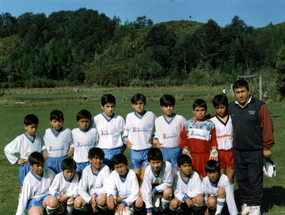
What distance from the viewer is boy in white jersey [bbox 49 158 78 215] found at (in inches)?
159

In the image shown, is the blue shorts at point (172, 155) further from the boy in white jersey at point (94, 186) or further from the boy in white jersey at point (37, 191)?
the boy in white jersey at point (37, 191)

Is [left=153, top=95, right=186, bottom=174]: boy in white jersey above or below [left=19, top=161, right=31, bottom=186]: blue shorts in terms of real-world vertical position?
above

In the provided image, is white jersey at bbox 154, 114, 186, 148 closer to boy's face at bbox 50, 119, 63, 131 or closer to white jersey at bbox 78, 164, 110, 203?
white jersey at bbox 78, 164, 110, 203

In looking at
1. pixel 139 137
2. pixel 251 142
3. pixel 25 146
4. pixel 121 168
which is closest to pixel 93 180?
pixel 121 168

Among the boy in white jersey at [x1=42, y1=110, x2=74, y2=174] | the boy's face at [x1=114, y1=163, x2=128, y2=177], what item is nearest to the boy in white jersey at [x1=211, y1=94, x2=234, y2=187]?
the boy's face at [x1=114, y1=163, x2=128, y2=177]

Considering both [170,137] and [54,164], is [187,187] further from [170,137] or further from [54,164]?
[54,164]

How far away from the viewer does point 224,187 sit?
4008 millimetres

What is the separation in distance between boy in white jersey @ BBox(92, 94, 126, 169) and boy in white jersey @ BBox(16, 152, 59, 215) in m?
1.01

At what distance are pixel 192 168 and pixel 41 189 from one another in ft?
7.33

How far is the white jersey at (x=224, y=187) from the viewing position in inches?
154

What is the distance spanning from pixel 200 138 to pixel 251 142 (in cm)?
72

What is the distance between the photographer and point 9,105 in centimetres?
2556

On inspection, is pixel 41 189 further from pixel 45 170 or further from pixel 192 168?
pixel 192 168

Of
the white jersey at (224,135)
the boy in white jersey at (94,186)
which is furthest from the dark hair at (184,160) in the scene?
the boy in white jersey at (94,186)
